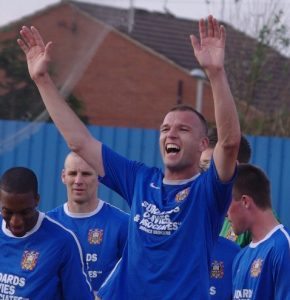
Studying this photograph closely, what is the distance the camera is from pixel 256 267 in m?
5.59

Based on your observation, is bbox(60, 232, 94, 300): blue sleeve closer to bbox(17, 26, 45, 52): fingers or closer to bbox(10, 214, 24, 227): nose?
bbox(10, 214, 24, 227): nose

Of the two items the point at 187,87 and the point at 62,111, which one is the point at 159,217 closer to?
the point at 62,111

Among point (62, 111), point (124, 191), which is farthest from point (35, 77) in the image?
point (124, 191)

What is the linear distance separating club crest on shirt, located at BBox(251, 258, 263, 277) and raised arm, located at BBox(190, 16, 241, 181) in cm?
86

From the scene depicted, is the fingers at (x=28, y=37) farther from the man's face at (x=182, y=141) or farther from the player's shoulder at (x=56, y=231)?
the player's shoulder at (x=56, y=231)

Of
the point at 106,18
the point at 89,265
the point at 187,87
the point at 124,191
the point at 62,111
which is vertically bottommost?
the point at 89,265

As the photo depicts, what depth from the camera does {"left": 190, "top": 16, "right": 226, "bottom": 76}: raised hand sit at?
15.8ft

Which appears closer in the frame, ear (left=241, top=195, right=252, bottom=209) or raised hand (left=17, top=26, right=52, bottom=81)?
raised hand (left=17, top=26, right=52, bottom=81)

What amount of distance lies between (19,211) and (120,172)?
65cm

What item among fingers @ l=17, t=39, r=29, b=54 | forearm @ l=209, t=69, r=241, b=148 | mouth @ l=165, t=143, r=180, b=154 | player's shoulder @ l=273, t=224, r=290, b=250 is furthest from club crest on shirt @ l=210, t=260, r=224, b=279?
fingers @ l=17, t=39, r=29, b=54

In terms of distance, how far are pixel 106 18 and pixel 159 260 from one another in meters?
2.62

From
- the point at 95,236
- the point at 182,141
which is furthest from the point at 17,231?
the point at 95,236

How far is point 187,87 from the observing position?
A: 2528 centimetres

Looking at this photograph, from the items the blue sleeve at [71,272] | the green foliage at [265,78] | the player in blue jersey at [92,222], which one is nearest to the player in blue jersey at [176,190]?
the blue sleeve at [71,272]
